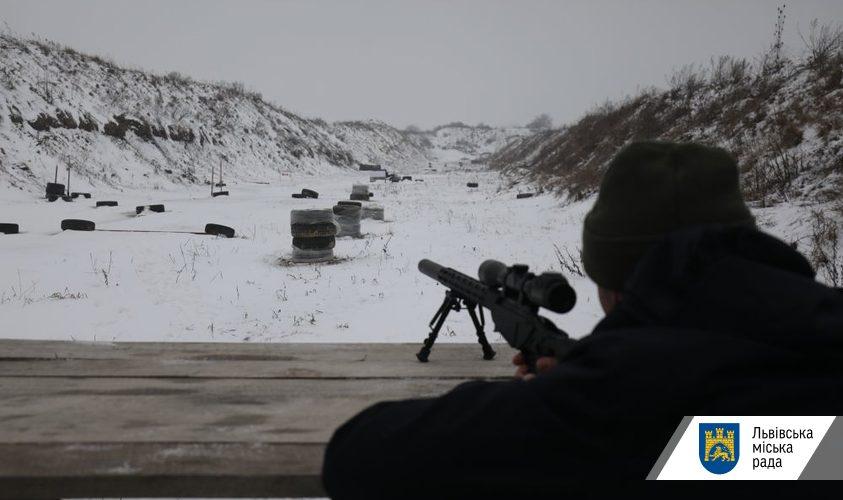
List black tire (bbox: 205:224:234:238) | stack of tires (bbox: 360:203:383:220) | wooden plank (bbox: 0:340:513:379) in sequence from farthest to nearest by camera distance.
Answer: stack of tires (bbox: 360:203:383:220) < black tire (bbox: 205:224:234:238) < wooden plank (bbox: 0:340:513:379)

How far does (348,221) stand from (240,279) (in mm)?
3981

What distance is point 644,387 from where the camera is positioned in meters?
0.89

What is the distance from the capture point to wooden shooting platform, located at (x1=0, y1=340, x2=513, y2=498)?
1.42m

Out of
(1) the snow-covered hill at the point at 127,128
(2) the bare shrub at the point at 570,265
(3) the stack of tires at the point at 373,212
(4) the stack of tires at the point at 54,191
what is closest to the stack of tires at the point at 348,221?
(3) the stack of tires at the point at 373,212

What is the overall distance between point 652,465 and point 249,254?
9636 mm

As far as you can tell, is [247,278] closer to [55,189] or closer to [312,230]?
[312,230]

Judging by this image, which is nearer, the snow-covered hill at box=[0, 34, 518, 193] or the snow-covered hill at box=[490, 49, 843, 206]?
the snow-covered hill at box=[490, 49, 843, 206]

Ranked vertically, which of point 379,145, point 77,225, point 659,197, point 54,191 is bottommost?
point 77,225

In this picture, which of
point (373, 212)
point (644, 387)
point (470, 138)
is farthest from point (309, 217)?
point (470, 138)

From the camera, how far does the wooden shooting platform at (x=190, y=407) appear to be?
1422 mm

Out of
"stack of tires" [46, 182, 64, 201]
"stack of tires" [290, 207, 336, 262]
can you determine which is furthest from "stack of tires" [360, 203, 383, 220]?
"stack of tires" [46, 182, 64, 201]

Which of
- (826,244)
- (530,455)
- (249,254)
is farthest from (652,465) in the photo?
(249,254)

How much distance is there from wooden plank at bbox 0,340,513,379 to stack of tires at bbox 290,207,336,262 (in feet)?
21.4

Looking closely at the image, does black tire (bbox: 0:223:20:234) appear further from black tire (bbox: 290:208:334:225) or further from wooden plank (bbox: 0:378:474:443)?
wooden plank (bbox: 0:378:474:443)
